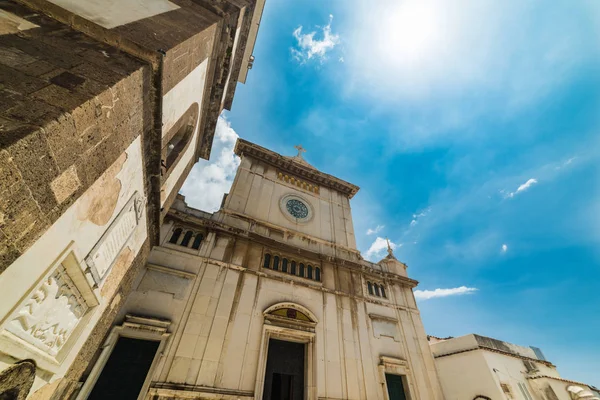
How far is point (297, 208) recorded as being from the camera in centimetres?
1510

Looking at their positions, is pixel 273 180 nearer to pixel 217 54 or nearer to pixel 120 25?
pixel 217 54

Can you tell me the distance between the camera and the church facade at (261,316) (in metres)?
7.49

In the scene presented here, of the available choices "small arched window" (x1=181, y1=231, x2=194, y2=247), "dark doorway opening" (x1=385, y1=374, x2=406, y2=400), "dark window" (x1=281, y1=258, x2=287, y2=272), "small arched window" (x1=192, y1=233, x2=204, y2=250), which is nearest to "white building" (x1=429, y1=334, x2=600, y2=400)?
"dark doorway opening" (x1=385, y1=374, x2=406, y2=400)

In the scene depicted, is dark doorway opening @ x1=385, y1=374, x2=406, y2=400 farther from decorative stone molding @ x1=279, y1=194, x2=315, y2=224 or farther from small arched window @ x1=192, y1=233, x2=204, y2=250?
small arched window @ x1=192, y1=233, x2=204, y2=250

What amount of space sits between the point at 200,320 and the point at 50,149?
781 centimetres

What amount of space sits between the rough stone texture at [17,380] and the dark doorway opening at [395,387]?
1162cm

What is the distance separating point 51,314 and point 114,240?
1467mm

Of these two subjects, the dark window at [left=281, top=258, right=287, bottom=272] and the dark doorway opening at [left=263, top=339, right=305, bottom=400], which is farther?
the dark window at [left=281, top=258, right=287, bottom=272]

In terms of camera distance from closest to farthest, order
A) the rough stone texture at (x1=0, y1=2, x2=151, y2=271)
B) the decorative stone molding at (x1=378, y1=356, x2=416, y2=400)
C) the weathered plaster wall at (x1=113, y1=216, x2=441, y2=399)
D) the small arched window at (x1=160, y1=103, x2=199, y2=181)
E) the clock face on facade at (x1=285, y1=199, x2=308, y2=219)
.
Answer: the rough stone texture at (x1=0, y1=2, x2=151, y2=271) < the small arched window at (x1=160, y1=103, x2=199, y2=181) < the weathered plaster wall at (x1=113, y1=216, x2=441, y2=399) < the decorative stone molding at (x1=378, y1=356, x2=416, y2=400) < the clock face on facade at (x1=285, y1=199, x2=308, y2=219)

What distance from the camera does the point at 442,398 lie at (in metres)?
10.7

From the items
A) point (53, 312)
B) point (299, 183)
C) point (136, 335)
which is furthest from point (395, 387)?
point (53, 312)

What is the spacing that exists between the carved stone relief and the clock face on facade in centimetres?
1094

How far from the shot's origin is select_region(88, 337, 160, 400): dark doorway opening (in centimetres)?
670

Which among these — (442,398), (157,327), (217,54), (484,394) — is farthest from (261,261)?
(484,394)
